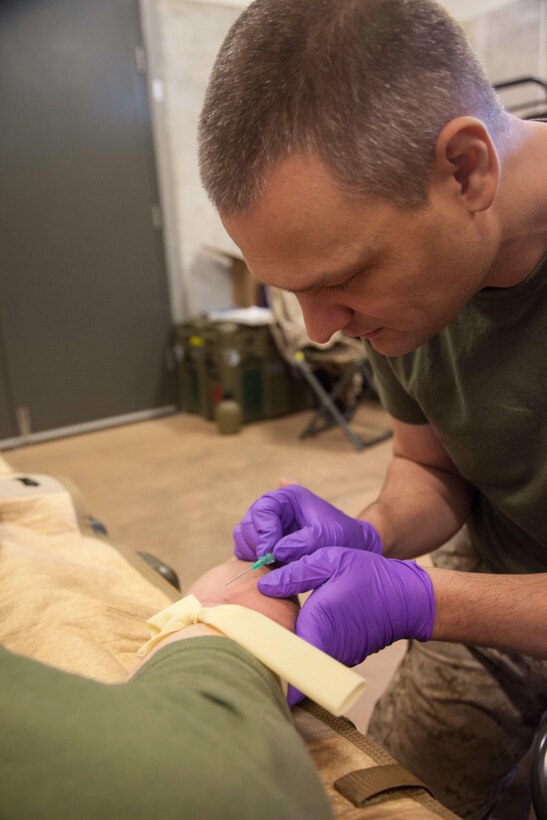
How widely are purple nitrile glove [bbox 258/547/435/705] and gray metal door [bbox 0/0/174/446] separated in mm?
3201

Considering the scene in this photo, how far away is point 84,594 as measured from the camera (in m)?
1.04

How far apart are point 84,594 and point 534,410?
732 millimetres

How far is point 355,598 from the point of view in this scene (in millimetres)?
792

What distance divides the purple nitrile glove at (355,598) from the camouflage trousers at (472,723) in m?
0.36

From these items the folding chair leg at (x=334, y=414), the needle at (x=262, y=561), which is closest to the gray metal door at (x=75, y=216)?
the folding chair leg at (x=334, y=414)

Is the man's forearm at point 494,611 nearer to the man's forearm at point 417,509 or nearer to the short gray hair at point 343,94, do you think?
the man's forearm at point 417,509

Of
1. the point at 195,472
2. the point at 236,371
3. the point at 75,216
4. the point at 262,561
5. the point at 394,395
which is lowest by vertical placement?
the point at 195,472

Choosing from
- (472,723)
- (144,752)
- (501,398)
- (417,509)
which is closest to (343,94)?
(501,398)

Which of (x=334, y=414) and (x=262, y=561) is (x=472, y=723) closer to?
(x=262, y=561)

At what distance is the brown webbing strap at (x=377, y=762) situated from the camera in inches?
24.8

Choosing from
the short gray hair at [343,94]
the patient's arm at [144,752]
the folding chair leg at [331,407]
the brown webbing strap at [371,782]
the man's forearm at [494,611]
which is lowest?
the folding chair leg at [331,407]

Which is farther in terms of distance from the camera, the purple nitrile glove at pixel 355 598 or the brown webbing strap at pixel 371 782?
the purple nitrile glove at pixel 355 598

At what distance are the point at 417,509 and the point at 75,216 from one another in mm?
3118

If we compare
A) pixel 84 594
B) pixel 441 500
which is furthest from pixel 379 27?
pixel 84 594
